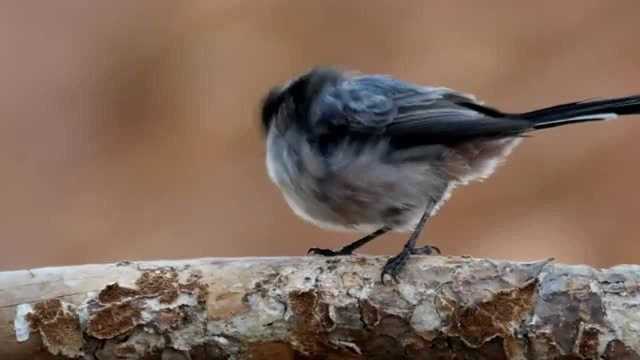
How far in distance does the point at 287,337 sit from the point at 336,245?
8.05 feet

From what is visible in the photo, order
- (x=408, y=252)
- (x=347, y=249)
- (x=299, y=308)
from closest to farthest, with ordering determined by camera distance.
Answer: (x=299, y=308), (x=408, y=252), (x=347, y=249)

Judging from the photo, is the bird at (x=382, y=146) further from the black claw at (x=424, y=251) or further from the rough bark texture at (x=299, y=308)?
the rough bark texture at (x=299, y=308)

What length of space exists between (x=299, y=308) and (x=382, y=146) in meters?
0.42

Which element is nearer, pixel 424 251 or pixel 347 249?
pixel 424 251

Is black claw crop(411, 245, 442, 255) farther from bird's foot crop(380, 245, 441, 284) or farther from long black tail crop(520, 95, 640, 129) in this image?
long black tail crop(520, 95, 640, 129)

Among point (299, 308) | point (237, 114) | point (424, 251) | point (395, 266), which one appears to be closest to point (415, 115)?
point (424, 251)

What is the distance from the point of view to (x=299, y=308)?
175cm

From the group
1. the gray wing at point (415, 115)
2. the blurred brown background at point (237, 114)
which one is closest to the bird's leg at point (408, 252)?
the gray wing at point (415, 115)

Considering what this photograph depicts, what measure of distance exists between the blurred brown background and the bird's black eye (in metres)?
1.98

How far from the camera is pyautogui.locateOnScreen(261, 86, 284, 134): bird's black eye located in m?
2.17

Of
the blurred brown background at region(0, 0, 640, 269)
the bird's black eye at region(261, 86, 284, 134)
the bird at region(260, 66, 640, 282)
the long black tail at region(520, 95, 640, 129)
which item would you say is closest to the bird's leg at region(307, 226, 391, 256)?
the bird at region(260, 66, 640, 282)

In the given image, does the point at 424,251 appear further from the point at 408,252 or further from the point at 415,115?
the point at 415,115

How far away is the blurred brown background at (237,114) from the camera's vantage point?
4.27m

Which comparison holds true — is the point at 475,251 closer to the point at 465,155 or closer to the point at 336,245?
the point at 336,245
